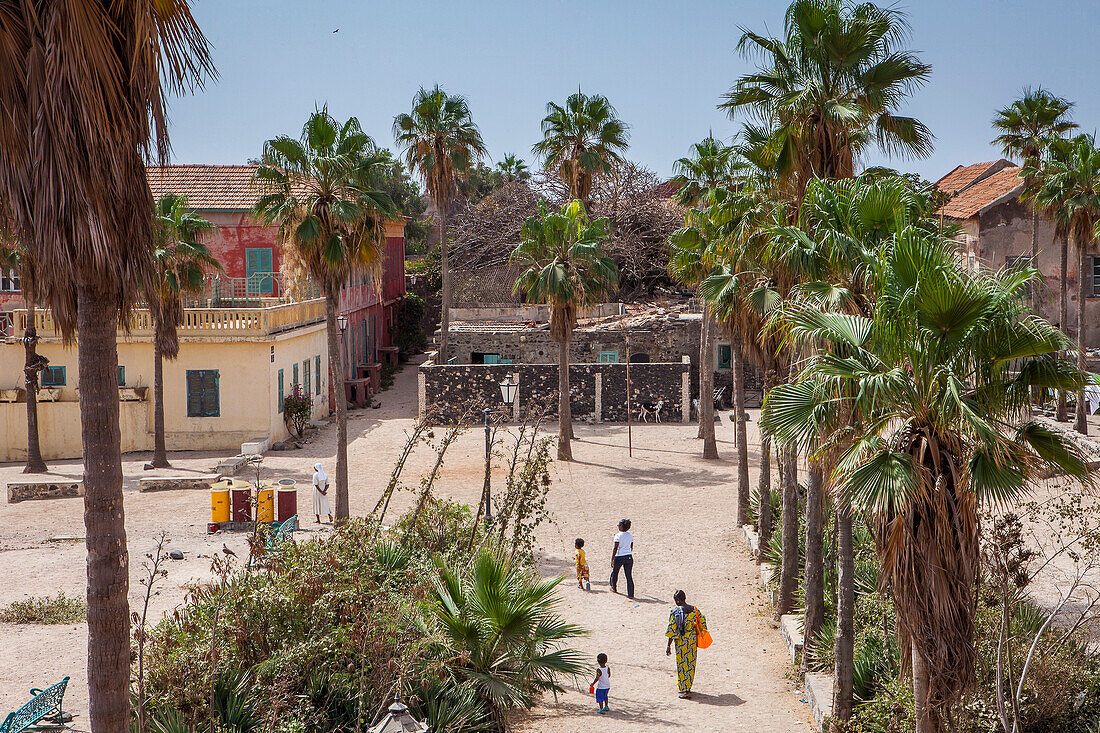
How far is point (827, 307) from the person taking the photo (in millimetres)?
8438

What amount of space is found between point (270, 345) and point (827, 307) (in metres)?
19.2

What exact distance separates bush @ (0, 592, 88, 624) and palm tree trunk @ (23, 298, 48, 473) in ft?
35.2

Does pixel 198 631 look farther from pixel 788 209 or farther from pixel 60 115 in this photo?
pixel 788 209

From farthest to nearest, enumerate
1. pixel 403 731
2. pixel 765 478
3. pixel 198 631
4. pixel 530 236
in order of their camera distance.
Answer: pixel 530 236 → pixel 765 478 → pixel 198 631 → pixel 403 731

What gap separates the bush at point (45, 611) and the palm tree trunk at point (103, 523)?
232 inches

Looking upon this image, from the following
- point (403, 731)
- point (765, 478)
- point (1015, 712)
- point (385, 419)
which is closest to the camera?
point (403, 731)

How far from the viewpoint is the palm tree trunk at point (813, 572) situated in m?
10.6

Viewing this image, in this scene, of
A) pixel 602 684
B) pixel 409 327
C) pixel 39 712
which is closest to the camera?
pixel 39 712

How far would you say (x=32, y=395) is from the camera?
22094mm

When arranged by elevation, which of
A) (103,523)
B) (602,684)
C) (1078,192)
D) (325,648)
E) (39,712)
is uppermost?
(1078,192)

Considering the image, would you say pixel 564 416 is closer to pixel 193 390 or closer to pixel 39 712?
pixel 193 390

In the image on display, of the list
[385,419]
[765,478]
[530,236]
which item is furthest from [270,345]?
[765,478]

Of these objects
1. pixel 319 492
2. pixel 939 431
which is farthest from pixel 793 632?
pixel 319 492

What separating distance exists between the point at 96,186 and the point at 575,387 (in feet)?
78.7
